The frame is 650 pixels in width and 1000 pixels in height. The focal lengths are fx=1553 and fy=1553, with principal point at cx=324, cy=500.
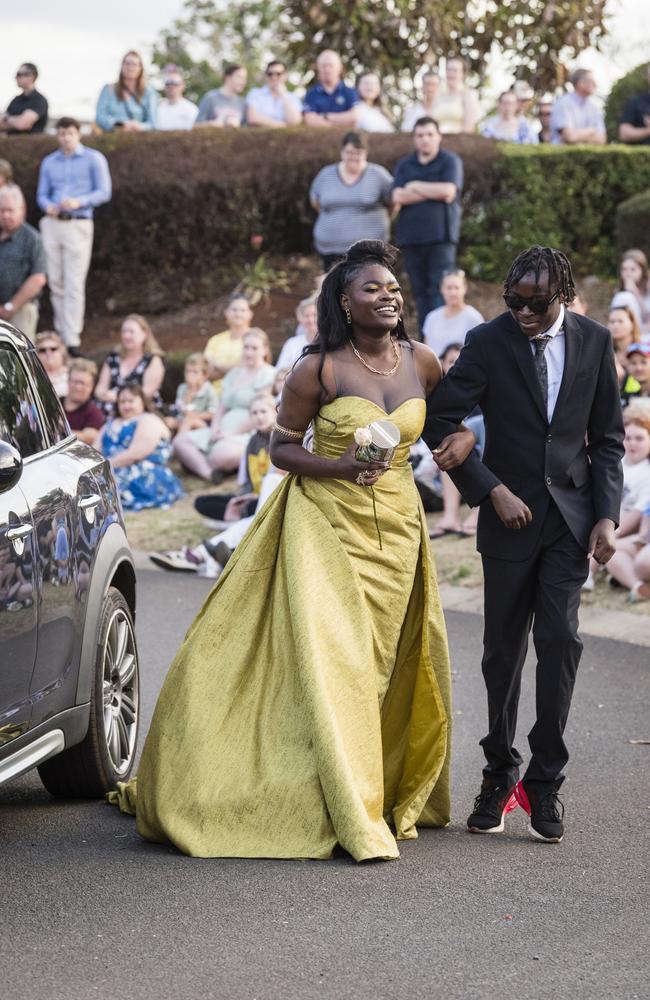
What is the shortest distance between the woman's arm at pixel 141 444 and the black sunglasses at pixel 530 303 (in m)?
8.95

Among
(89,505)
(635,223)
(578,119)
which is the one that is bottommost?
(89,505)

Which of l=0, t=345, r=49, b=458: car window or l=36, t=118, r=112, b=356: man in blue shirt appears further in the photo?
l=36, t=118, r=112, b=356: man in blue shirt

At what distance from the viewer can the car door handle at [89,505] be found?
234 inches

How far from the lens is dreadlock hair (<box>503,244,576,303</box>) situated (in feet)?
18.0

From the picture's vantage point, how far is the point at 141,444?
14227mm

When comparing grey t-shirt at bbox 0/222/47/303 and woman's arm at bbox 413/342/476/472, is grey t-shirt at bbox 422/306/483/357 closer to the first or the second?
grey t-shirt at bbox 0/222/47/303

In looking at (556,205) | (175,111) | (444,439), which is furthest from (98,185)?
(444,439)

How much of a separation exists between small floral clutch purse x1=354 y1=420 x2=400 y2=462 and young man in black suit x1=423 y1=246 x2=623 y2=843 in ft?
0.80

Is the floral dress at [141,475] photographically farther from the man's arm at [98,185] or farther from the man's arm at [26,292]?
the man's arm at [98,185]

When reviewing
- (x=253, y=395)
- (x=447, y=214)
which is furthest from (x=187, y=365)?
(x=447, y=214)

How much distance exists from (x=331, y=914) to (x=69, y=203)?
516 inches

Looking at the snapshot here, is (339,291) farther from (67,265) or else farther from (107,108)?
(107,108)

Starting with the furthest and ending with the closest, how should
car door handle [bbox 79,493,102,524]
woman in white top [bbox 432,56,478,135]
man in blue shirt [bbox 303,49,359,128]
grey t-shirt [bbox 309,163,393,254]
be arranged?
man in blue shirt [bbox 303,49,359,128] → woman in white top [bbox 432,56,478,135] → grey t-shirt [bbox 309,163,393,254] → car door handle [bbox 79,493,102,524]

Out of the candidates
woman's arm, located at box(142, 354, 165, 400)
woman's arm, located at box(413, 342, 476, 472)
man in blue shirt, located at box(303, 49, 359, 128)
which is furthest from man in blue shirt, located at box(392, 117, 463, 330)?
woman's arm, located at box(413, 342, 476, 472)
